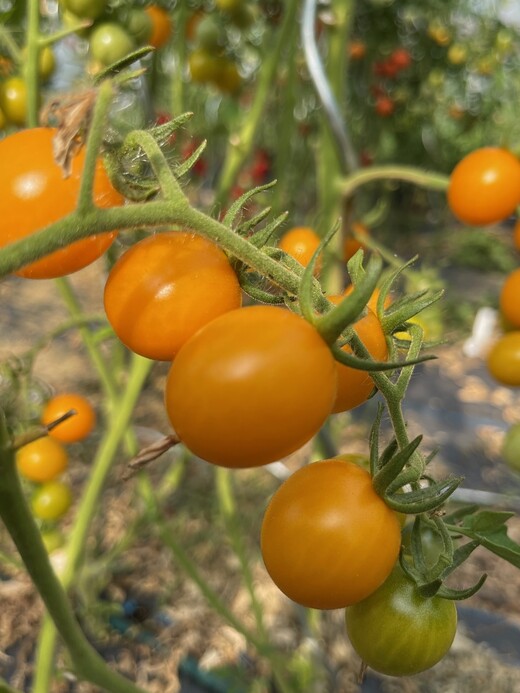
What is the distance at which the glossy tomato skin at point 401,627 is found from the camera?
0.34 m

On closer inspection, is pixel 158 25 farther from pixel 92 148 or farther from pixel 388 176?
pixel 92 148

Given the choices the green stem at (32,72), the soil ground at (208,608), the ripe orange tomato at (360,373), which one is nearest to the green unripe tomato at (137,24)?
the green stem at (32,72)

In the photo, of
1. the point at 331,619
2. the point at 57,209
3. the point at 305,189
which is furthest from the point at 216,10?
the point at 305,189

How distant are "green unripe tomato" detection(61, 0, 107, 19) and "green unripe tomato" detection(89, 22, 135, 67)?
2cm

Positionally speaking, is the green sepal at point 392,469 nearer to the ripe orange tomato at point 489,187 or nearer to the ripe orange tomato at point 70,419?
the ripe orange tomato at point 489,187

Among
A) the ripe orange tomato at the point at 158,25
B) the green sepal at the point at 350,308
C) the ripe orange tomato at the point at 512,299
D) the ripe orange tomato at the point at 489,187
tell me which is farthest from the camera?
the ripe orange tomato at the point at 158,25

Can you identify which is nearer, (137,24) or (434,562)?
(434,562)

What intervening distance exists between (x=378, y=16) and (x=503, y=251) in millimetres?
1671

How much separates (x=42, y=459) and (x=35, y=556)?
0.61 metres

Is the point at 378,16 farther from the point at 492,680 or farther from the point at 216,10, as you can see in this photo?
the point at 492,680

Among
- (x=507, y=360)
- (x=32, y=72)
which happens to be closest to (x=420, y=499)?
(x=507, y=360)

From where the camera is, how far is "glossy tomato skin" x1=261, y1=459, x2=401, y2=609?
0.29m

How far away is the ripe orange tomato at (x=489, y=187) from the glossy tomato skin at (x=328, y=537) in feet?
1.65

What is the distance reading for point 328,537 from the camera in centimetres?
29
